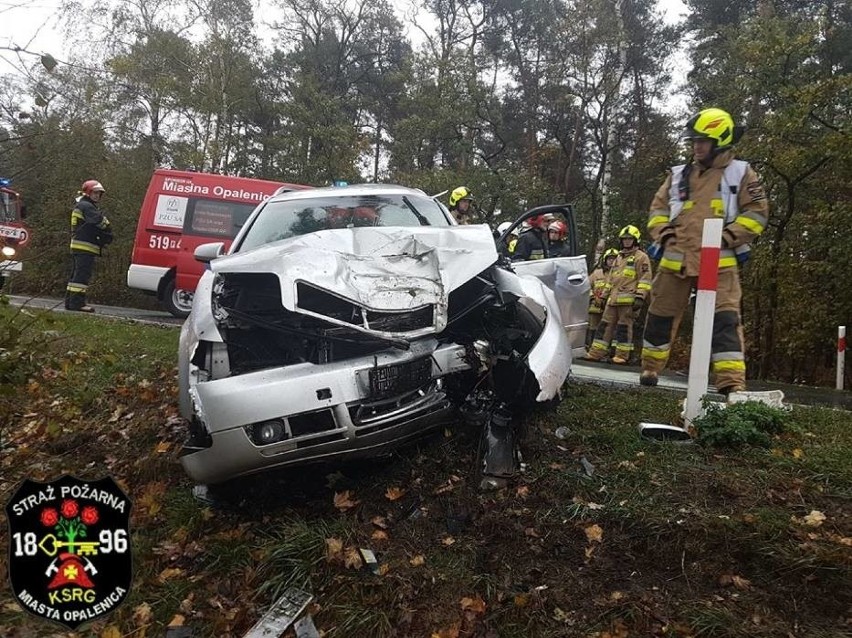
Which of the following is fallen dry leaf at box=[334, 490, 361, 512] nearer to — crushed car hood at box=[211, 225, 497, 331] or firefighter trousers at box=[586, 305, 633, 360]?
crushed car hood at box=[211, 225, 497, 331]

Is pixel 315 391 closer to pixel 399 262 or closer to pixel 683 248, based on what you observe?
pixel 399 262

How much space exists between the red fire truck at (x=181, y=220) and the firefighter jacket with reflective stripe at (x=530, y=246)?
4790mm

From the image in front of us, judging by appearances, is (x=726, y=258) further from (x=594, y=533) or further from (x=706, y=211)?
(x=594, y=533)

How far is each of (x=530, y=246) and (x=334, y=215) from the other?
3044mm

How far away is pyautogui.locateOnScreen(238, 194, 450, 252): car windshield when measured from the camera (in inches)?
177

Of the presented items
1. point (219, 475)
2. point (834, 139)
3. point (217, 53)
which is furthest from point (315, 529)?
point (217, 53)

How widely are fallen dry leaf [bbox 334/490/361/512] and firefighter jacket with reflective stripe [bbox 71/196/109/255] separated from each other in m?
8.10

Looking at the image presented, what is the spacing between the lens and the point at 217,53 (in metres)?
18.8

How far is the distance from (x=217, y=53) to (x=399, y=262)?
18553 millimetres

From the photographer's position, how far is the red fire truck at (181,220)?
9781mm

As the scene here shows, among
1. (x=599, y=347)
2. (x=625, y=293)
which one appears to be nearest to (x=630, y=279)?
(x=625, y=293)

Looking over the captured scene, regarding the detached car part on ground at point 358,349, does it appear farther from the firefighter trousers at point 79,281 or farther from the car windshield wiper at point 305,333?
the firefighter trousers at point 79,281

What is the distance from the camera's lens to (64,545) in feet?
7.00

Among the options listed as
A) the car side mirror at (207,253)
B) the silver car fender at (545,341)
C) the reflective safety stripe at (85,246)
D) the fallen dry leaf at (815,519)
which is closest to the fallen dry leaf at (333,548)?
the silver car fender at (545,341)
